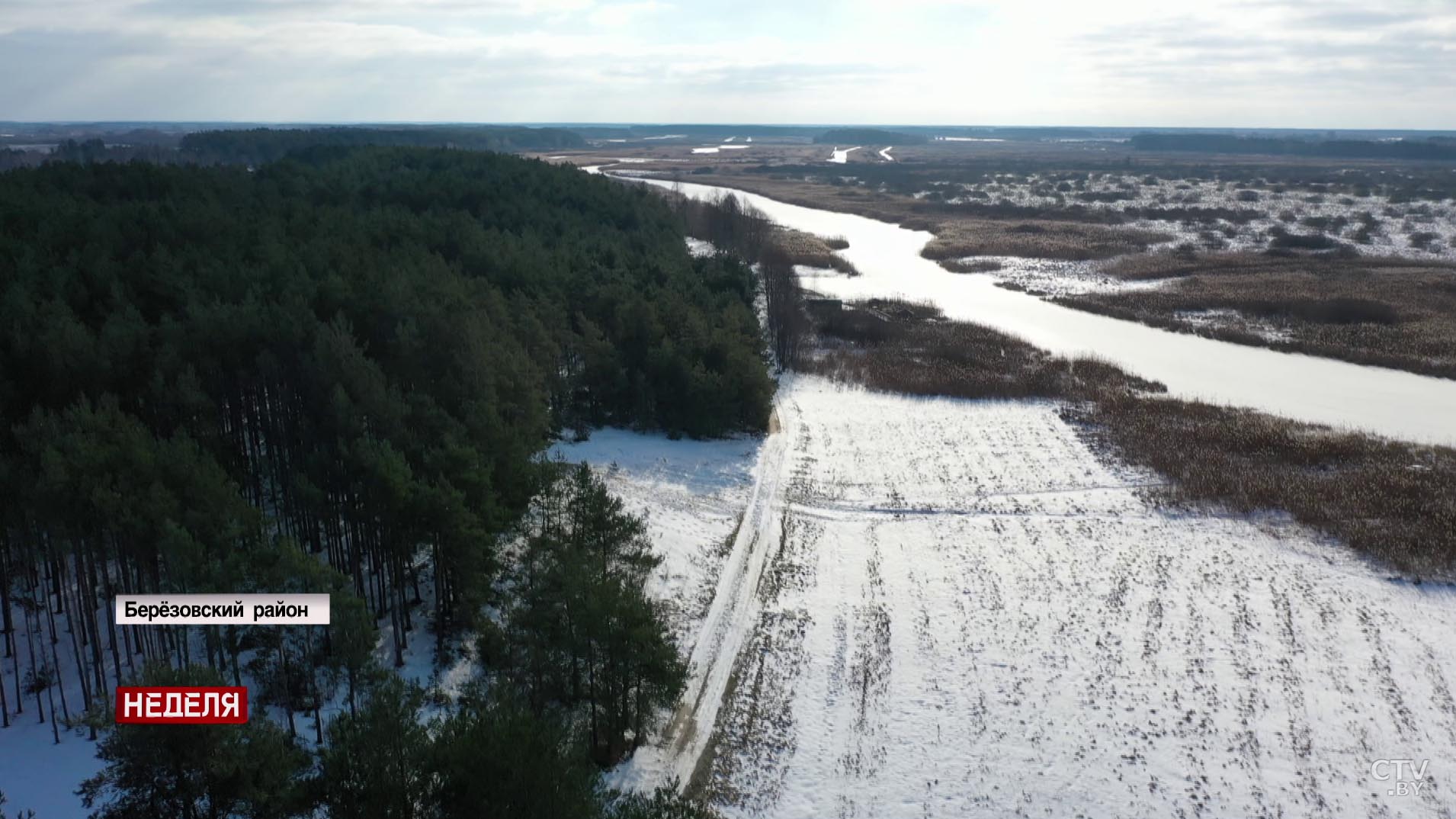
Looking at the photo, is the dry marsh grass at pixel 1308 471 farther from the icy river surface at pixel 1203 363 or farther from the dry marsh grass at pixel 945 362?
the dry marsh grass at pixel 945 362

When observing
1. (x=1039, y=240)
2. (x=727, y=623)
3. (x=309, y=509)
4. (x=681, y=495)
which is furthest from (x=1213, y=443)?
(x=1039, y=240)

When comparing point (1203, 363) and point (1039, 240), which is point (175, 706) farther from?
point (1039, 240)

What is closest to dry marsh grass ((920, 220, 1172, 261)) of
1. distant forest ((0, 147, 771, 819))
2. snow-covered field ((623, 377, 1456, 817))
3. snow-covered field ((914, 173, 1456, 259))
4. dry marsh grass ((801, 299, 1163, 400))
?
snow-covered field ((914, 173, 1456, 259))

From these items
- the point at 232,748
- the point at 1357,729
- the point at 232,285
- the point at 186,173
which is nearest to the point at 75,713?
Result: the point at 232,748

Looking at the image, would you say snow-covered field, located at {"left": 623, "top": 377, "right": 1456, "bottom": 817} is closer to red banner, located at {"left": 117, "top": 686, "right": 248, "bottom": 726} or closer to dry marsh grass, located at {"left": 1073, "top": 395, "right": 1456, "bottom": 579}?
dry marsh grass, located at {"left": 1073, "top": 395, "right": 1456, "bottom": 579}

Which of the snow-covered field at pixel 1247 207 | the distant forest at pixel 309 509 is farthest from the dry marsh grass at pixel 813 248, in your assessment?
the distant forest at pixel 309 509
